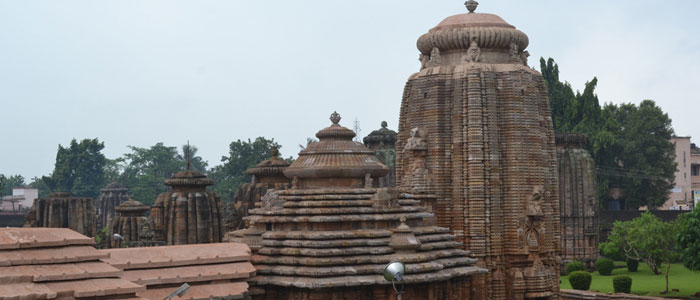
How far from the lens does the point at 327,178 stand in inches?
1207

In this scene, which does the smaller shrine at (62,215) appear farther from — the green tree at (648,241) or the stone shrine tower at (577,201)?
the stone shrine tower at (577,201)

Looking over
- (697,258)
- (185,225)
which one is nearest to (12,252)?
(185,225)

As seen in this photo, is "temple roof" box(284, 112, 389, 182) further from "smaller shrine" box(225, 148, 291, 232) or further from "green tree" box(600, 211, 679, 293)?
"green tree" box(600, 211, 679, 293)

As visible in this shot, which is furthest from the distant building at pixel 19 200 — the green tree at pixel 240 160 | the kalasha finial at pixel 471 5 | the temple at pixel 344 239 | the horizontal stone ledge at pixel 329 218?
the horizontal stone ledge at pixel 329 218

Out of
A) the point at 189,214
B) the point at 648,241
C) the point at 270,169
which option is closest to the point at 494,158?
the point at 189,214

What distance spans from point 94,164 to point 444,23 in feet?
294

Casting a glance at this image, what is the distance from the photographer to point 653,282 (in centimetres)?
5838

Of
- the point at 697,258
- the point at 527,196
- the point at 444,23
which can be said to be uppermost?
the point at 444,23

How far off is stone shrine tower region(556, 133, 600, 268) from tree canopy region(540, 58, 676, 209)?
13582mm

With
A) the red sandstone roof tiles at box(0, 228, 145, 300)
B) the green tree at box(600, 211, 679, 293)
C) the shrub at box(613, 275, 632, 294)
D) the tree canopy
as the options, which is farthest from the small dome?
the tree canopy

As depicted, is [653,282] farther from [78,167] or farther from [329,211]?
[78,167]

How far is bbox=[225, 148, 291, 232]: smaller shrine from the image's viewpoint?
51397 millimetres

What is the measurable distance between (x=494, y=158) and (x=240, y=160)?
255 feet

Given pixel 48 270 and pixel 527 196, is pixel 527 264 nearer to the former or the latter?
pixel 527 196
